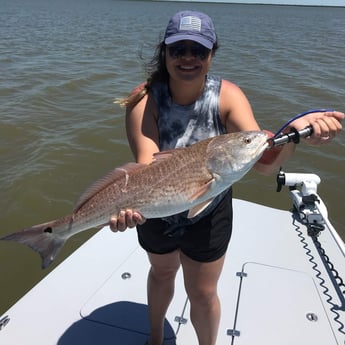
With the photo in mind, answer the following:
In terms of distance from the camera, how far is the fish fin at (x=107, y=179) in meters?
2.42

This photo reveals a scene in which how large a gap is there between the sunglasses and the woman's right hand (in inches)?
38.0

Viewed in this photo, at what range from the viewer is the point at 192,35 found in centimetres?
232

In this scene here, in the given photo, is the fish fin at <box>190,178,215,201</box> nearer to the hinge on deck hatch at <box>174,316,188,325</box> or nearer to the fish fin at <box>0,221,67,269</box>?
the fish fin at <box>0,221,67,269</box>

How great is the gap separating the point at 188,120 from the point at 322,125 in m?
0.79

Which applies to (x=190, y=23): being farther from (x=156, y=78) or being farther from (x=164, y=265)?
(x=164, y=265)

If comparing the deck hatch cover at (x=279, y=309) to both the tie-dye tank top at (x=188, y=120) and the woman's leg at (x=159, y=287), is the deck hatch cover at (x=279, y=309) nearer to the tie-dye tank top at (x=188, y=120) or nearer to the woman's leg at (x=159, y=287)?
the woman's leg at (x=159, y=287)

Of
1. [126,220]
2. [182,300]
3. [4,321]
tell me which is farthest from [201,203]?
[4,321]

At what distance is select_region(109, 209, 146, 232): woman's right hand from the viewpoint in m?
2.33

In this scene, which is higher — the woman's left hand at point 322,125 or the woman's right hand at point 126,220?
the woman's left hand at point 322,125

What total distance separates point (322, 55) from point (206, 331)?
19404 millimetres

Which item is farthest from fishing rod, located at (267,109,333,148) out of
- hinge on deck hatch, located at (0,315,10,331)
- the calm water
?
hinge on deck hatch, located at (0,315,10,331)

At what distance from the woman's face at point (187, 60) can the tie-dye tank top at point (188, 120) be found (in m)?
0.14

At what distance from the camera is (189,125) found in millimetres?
2529

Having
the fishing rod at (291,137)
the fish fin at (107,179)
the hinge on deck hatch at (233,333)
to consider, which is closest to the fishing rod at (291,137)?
the fishing rod at (291,137)
